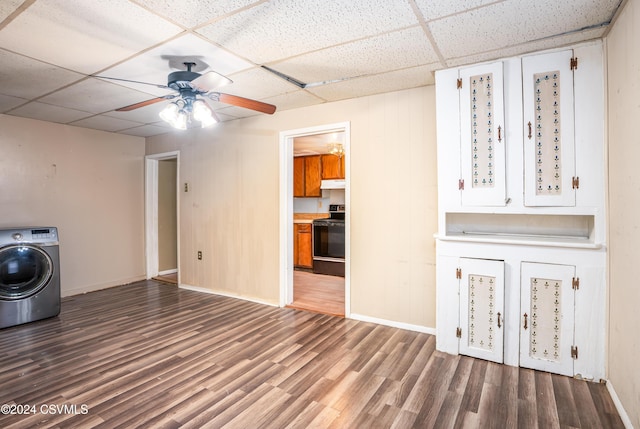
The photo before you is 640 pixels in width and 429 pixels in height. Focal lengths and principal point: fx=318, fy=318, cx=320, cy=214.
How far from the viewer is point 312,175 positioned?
623cm

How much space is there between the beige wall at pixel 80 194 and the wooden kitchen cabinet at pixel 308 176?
108 inches

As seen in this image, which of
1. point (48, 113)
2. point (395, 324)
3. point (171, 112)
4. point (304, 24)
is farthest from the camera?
point (48, 113)

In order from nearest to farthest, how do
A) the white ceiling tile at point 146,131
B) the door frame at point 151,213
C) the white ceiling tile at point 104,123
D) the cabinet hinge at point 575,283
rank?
the cabinet hinge at point 575,283 < the white ceiling tile at point 104,123 < the white ceiling tile at point 146,131 < the door frame at point 151,213

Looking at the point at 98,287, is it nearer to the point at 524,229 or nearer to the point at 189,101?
the point at 189,101

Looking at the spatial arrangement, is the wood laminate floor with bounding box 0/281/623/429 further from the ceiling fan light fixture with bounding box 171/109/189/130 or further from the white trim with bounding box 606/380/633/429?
the ceiling fan light fixture with bounding box 171/109/189/130

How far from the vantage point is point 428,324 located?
299cm

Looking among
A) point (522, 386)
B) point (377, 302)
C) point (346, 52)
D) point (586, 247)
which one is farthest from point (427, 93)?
point (522, 386)

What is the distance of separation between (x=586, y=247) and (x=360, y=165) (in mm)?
1966

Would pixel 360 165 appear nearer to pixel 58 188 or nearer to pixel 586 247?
pixel 586 247

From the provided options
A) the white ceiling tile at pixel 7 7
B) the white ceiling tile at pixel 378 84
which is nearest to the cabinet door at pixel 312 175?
the white ceiling tile at pixel 378 84

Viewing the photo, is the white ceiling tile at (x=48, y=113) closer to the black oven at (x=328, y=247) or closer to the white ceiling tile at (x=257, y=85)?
the white ceiling tile at (x=257, y=85)

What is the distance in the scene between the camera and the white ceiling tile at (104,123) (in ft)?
13.3

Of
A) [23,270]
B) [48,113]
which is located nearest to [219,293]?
[23,270]

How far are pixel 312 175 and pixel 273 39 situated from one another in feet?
13.5
